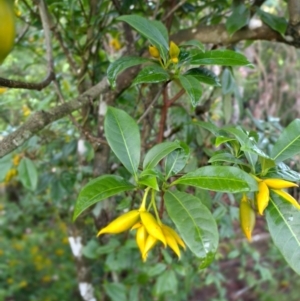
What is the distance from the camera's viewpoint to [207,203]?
794 millimetres

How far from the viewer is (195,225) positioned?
463mm

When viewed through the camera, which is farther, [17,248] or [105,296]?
[17,248]

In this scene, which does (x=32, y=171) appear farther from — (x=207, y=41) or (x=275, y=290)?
(x=275, y=290)

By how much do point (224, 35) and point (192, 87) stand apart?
0.35 metres

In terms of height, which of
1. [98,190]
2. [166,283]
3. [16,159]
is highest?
[98,190]

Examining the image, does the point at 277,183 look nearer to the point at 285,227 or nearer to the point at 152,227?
the point at 285,227

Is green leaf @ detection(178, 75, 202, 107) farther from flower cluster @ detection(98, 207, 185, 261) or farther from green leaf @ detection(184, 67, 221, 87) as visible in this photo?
flower cluster @ detection(98, 207, 185, 261)

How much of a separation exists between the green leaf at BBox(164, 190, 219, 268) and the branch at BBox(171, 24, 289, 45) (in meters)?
0.48

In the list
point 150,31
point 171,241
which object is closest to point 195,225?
point 171,241

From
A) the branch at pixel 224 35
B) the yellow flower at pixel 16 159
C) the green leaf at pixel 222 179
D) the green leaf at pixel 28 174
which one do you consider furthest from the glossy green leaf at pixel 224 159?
the yellow flower at pixel 16 159

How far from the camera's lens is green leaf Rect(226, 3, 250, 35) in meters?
0.80

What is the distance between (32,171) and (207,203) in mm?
499

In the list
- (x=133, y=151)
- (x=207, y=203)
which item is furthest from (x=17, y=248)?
(x=133, y=151)

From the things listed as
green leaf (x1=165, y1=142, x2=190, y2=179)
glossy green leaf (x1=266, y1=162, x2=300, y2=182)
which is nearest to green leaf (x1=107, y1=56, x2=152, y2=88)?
green leaf (x1=165, y1=142, x2=190, y2=179)
